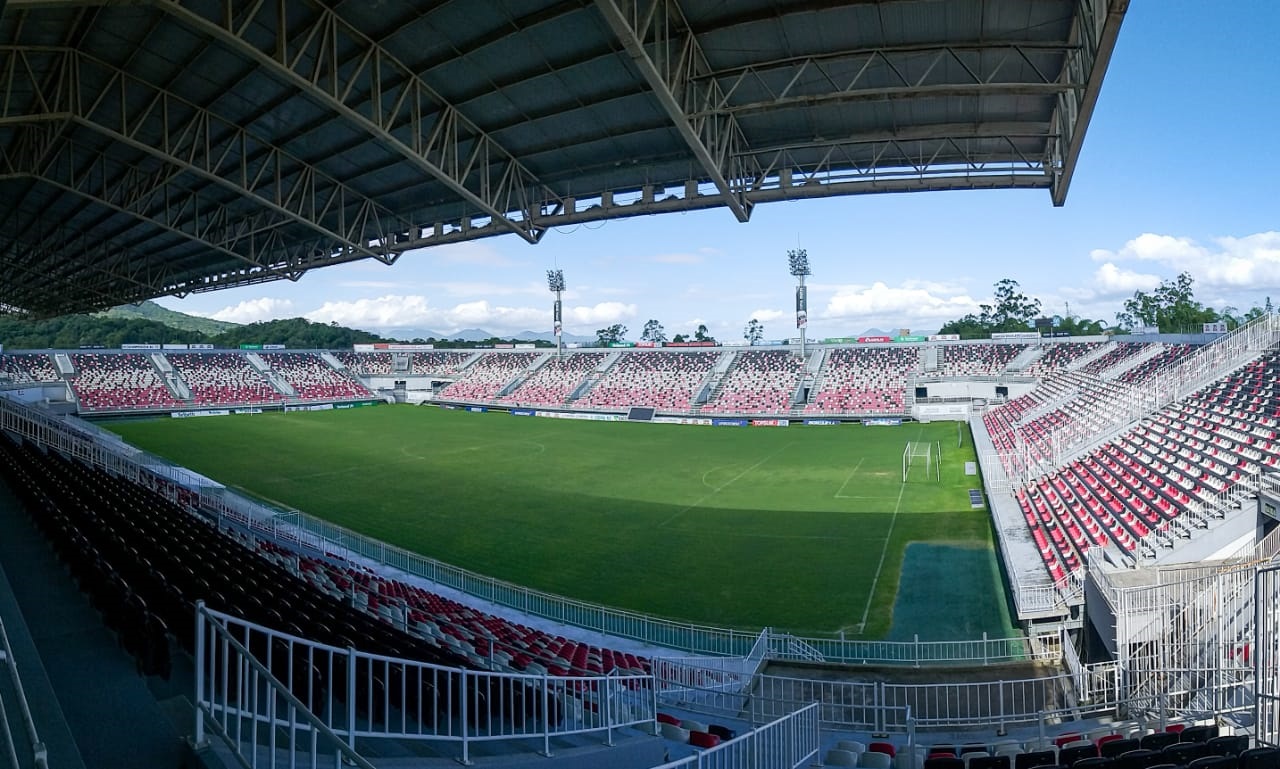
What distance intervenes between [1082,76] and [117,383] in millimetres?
69552

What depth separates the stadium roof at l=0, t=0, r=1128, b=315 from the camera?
9.05 m

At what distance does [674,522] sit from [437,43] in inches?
619

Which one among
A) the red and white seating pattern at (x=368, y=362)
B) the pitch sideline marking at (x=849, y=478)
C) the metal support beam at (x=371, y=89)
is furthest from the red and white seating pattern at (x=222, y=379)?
the metal support beam at (x=371, y=89)

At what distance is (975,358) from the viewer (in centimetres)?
5538

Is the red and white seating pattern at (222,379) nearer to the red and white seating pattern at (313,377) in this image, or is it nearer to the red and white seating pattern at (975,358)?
the red and white seating pattern at (313,377)

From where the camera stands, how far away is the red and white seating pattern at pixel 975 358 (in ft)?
175

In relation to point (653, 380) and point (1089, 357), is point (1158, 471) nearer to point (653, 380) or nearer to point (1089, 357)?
point (1089, 357)

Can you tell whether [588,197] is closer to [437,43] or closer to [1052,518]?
[437,43]

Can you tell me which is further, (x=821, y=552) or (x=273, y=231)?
(x=273, y=231)

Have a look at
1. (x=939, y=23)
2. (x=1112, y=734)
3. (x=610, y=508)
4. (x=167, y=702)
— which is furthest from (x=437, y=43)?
(x=610, y=508)

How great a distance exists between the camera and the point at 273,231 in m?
20.7

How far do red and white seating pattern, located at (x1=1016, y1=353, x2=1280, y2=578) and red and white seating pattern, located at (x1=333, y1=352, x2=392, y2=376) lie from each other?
71.4 m

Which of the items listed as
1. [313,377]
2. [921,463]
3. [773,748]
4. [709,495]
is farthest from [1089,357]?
[313,377]

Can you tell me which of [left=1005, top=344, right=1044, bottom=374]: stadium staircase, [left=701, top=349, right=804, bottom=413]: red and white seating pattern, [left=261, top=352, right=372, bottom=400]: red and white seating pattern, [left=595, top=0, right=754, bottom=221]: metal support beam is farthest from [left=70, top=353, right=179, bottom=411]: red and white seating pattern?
[left=1005, top=344, right=1044, bottom=374]: stadium staircase
